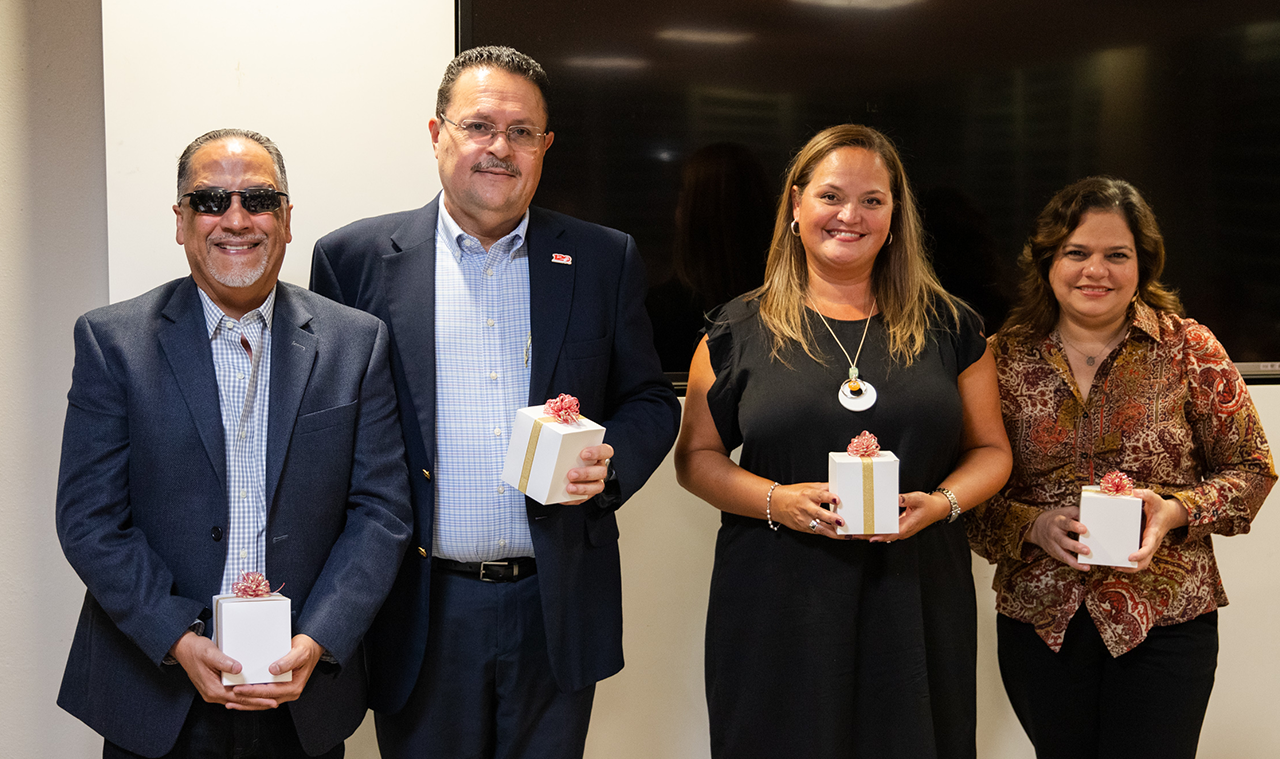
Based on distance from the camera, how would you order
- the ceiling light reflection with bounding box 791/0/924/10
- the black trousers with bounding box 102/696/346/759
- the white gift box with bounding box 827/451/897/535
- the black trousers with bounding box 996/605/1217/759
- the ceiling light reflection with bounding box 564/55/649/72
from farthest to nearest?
the ceiling light reflection with bounding box 791/0/924/10
the ceiling light reflection with bounding box 564/55/649/72
the black trousers with bounding box 996/605/1217/759
the white gift box with bounding box 827/451/897/535
the black trousers with bounding box 102/696/346/759

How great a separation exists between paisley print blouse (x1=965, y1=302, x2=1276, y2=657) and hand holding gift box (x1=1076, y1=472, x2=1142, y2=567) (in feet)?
0.43

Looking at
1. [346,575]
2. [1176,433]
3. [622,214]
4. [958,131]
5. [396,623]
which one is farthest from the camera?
[958,131]

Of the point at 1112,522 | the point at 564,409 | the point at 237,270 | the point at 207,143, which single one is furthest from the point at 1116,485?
the point at 207,143

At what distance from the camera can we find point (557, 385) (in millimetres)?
1871

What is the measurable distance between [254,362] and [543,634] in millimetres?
771

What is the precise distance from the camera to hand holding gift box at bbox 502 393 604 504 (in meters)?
1.66

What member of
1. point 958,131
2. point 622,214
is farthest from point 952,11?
point 622,214

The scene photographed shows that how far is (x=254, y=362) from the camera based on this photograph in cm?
169

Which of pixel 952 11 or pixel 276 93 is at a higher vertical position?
pixel 952 11

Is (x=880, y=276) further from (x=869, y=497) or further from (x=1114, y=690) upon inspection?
(x=1114, y=690)

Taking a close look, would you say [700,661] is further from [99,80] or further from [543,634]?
[99,80]

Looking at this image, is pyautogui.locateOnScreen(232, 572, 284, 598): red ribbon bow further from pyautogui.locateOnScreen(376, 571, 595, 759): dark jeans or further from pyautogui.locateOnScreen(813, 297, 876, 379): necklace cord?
pyautogui.locateOnScreen(813, 297, 876, 379): necklace cord

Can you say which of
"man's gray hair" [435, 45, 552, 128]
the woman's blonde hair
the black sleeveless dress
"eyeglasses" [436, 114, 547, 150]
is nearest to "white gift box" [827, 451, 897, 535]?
the black sleeveless dress

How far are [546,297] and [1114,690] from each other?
5.06 feet
